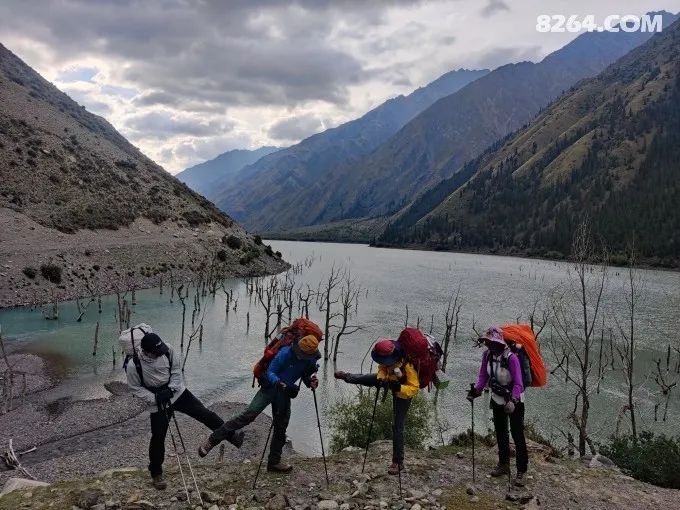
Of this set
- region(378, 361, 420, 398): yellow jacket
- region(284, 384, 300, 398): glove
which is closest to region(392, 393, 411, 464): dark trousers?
region(378, 361, 420, 398): yellow jacket

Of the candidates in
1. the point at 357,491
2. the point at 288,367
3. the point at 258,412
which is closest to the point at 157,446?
the point at 258,412

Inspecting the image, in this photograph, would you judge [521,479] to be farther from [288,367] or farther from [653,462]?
[288,367]

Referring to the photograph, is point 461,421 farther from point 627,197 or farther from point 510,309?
point 627,197

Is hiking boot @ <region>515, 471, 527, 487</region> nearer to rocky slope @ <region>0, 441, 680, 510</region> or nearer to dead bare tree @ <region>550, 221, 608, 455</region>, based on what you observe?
rocky slope @ <region>0, 441, 680, 510</region>

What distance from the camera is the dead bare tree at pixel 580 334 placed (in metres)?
20.6

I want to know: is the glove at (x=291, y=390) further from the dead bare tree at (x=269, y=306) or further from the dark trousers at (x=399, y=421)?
the dead bare tree at (x=269, y=306)

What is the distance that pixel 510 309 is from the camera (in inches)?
2462

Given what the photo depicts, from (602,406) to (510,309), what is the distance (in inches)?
1295

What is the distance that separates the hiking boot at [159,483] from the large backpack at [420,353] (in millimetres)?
5675

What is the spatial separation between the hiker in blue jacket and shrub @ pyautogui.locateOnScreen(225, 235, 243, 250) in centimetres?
8853

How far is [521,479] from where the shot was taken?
11.0 meters

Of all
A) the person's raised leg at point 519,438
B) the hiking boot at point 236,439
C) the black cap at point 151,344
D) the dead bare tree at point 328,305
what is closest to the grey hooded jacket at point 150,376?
the black cap at point 151,344

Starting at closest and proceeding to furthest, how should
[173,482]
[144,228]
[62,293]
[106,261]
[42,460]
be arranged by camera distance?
[173,482], [42,460], [62,293], [106,261], [144,228]

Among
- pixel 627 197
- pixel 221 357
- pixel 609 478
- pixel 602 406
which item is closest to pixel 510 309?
pixel 602 406
